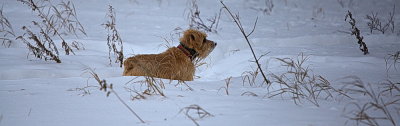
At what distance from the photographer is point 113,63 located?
521 cm

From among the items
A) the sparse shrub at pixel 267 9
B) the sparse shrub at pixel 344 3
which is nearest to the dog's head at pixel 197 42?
the sparse shrub at pixel 267 9

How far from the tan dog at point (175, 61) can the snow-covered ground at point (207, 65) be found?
0.28 metres

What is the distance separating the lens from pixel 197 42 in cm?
494

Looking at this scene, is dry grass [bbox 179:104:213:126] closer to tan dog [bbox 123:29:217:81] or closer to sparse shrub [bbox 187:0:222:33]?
tan dog [bbox 123:29:217:81]

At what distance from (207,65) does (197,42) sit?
1.63 ft

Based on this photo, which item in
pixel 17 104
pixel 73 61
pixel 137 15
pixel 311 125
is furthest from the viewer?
pixel 137 15

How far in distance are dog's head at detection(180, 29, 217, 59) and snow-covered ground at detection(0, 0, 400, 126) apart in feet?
1.03

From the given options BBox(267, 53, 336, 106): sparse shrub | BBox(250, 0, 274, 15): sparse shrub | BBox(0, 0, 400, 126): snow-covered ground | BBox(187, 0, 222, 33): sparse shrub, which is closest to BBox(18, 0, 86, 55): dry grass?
BBox(0, 0, 400, 126): snow-covered ground

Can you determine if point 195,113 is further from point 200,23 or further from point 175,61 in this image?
point 200,23

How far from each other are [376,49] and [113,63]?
13.0 ft

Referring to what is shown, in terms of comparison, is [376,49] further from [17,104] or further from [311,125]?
[17,104]

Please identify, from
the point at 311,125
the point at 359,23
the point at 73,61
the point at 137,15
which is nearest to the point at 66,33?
the point at 73,61

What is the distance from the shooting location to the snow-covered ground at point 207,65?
6.82 ft

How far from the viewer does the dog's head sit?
4883mm
